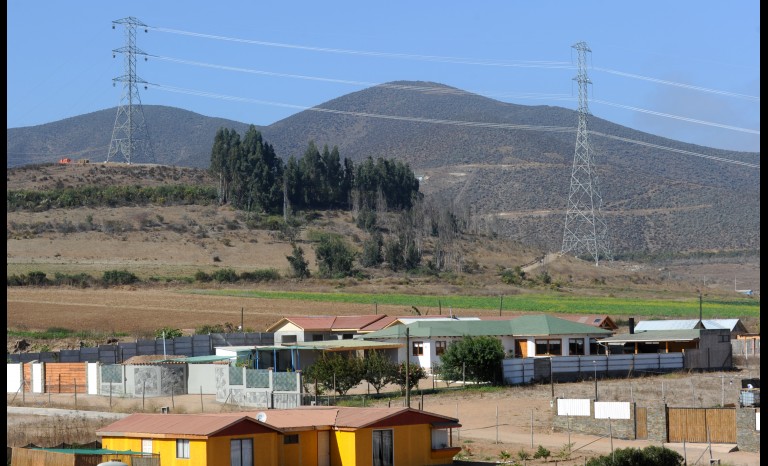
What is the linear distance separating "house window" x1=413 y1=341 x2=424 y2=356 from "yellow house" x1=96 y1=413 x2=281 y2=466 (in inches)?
1074

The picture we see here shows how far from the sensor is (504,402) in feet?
147

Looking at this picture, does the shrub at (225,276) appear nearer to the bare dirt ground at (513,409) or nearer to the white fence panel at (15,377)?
the white fence panel at (15,377)

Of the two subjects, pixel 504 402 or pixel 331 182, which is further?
pixel 331 182

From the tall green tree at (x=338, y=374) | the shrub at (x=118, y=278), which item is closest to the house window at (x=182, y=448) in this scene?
the tall green tree at (x=338, y=374)

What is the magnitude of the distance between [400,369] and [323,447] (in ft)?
55.9

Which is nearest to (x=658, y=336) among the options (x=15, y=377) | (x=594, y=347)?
(x=594, y=347)

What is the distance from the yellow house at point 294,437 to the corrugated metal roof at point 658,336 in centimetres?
2700

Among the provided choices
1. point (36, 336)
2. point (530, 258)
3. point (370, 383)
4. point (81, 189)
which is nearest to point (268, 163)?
point (81, 189)

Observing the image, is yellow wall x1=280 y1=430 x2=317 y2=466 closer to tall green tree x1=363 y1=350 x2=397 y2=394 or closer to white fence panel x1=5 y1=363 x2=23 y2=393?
tall green tree x1=363 y1=350 x2=397 y2=394

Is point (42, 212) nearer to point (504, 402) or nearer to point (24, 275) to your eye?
point (24, 275)

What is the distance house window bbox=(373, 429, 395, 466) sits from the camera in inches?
1249

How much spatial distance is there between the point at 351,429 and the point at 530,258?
4122 inches

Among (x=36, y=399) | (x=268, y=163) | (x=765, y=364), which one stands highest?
(x=268, y=163)

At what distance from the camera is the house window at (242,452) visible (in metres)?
29.8
